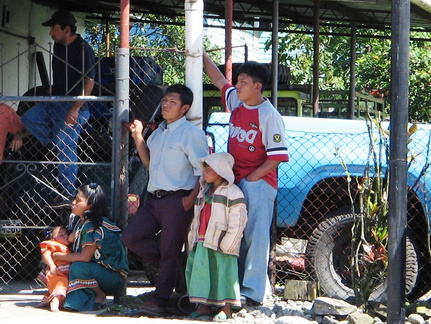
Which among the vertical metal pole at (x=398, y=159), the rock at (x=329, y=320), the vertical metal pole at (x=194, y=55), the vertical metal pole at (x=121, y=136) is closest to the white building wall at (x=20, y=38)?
the vertical metal pole at (x=121, y=136)

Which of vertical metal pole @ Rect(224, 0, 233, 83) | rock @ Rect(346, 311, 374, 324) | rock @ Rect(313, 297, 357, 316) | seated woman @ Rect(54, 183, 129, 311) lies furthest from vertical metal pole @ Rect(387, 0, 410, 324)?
seated woman @ Rect(54, 183, 129, 311)

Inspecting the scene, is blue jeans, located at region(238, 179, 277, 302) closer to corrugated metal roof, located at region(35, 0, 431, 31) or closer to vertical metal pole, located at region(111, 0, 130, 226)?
vertical metal pole, located at region(111, 0, 130, 226)

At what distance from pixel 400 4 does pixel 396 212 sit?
1514 mm

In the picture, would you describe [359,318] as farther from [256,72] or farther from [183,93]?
[183,93]

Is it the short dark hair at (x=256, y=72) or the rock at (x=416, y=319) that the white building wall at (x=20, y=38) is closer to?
the short dark hair at (x=256, y=72)

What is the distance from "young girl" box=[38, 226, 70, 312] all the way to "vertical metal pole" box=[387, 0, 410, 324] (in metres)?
2.66

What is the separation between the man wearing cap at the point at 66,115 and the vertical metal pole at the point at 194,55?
3.08 feet

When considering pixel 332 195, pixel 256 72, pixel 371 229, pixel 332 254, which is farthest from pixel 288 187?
pixel 256 72

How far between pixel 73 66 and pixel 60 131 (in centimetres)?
70

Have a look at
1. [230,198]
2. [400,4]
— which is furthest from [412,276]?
[400,4]

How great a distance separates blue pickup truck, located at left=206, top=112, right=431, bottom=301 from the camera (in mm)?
7273

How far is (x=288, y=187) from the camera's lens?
24.5 ft

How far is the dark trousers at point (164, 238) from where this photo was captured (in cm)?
652

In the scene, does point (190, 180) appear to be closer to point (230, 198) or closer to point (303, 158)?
point (230, 198)
